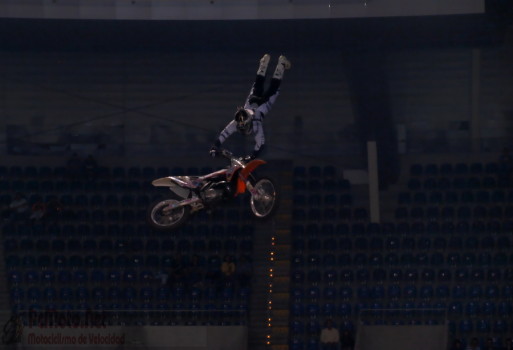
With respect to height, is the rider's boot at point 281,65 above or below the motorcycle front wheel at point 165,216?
above

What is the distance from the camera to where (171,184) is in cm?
1684

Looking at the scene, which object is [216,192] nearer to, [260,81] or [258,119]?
[258,119]

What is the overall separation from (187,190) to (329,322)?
7.08 meters

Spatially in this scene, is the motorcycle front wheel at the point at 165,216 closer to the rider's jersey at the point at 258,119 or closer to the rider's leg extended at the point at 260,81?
the rider's jersey at the point at 258,119

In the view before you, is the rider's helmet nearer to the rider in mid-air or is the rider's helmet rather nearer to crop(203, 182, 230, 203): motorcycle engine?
the rider in mid-air

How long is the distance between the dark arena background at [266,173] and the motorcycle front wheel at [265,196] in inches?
247

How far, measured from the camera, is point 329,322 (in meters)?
22.9

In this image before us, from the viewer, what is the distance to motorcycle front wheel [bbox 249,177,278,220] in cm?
1666

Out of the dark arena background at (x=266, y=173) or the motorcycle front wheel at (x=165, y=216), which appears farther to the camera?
the dark arena background at (x=266, y=173)

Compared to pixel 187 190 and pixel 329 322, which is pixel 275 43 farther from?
pixel 187 190

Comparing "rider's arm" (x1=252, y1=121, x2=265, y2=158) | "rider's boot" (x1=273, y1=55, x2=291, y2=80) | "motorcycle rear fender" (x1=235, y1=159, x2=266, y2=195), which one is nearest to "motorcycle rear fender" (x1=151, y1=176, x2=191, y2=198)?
"motorcycle rear fender" (x1=235, y1=159, x2=266, y2=195)

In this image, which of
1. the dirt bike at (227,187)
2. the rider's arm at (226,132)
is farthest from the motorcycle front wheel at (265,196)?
the rider's arm at (226,132)

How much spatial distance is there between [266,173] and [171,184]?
32.7 feet

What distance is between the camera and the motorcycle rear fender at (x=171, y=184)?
16.8 m
